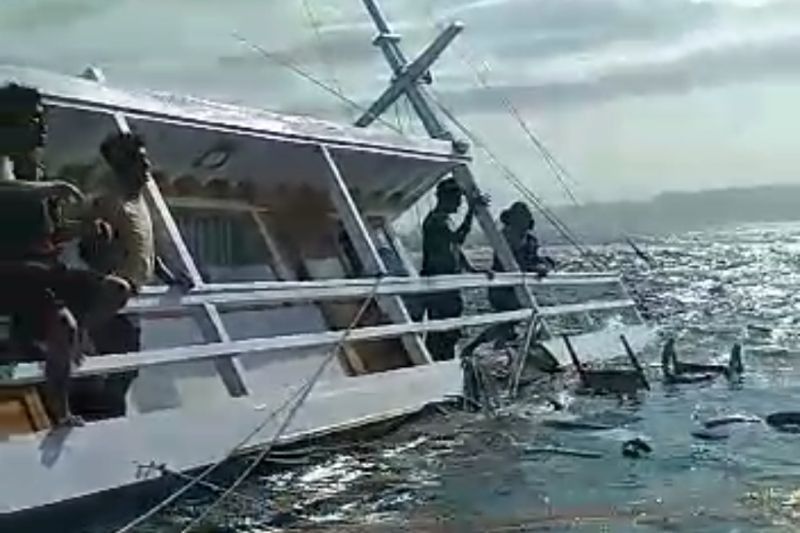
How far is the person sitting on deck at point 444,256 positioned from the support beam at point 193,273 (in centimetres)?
435

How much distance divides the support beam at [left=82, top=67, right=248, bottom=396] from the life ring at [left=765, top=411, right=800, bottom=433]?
5.94 metres

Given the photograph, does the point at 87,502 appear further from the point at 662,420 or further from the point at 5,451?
the point at 662,420

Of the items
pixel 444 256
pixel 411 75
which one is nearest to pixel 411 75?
pixel 411 75

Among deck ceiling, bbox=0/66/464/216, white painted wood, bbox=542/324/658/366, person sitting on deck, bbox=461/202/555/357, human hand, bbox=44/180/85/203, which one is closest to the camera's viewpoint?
human hand, bbox=44/180/85/203

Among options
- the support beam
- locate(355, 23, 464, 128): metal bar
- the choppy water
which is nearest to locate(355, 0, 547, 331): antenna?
locate(355, 23, 464, 128): metal bar

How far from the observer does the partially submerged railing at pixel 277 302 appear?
970 centimetres

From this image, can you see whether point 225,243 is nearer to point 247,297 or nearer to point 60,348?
point 247,297

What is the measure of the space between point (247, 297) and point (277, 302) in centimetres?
58

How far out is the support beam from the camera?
1077 centimetres

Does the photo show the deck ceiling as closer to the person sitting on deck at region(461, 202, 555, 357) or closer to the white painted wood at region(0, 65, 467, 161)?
the white painted wood at region(0, 65, 467, 161)

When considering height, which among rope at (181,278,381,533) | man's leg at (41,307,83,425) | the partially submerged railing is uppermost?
man's leg at (41,307,83,425)

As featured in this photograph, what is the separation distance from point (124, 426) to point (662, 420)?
7.19 meters

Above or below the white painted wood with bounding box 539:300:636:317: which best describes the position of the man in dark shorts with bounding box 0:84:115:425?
above

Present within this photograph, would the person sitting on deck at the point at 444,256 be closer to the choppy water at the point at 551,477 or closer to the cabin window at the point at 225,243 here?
the choppy water at the point at 551,477
